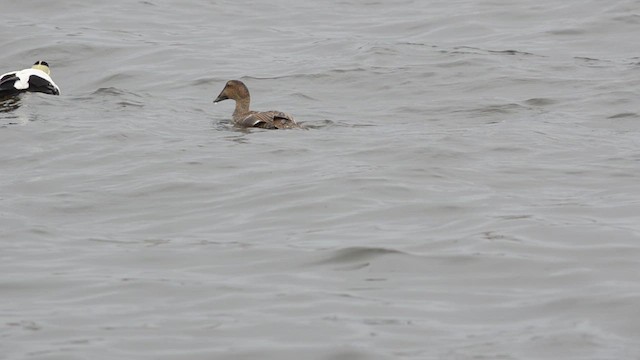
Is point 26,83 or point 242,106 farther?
point 26,83

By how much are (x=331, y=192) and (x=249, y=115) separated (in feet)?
10.4

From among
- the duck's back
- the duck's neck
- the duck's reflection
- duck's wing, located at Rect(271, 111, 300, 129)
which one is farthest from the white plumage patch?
duck's wing, located at Rect(271, 111, 300, 129)

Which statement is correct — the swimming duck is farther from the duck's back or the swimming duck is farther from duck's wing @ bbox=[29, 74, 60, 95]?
the duck's back

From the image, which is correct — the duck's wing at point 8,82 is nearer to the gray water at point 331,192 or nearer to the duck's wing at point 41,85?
the duck's wing at point 41,85

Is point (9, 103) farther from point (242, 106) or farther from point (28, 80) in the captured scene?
point (242, 106)

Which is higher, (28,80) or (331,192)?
(28,80)

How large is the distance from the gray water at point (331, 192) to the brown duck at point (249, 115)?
152mm

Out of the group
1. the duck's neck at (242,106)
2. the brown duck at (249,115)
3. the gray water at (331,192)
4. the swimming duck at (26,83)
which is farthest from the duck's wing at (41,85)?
the duck's neck at (242,106)

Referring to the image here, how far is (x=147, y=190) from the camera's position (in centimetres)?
1142

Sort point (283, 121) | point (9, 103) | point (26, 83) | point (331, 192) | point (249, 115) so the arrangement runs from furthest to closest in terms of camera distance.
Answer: point (26, 83), point (9, 103), point (249, 115), point (283, 121), point (331, 192)

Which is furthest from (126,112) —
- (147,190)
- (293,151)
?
(147,190)

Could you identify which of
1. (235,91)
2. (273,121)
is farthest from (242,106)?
(273,121)

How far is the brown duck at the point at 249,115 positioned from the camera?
13828 millimetres

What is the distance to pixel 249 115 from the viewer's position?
14.3m
